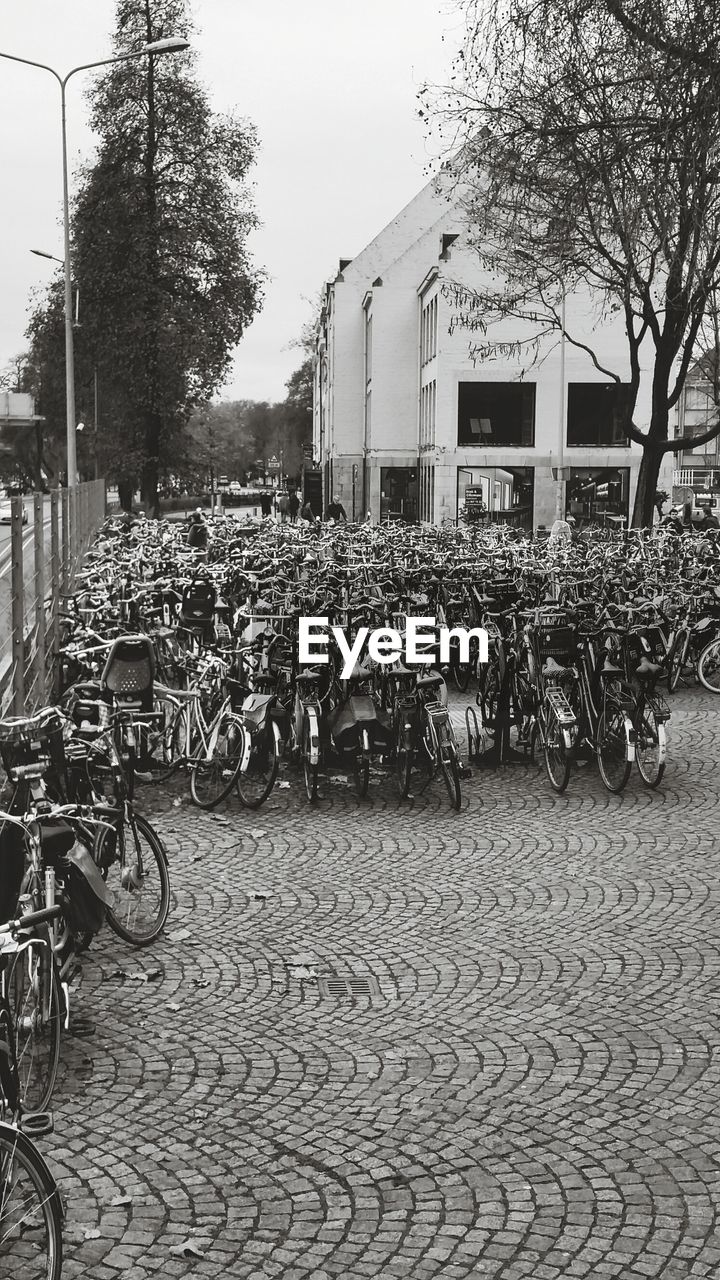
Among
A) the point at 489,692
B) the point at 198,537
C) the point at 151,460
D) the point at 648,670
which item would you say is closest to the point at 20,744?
the point at 648,670

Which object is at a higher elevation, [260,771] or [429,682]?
[429,682]

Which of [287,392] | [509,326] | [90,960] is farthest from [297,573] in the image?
[287,392]

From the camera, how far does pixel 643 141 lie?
12.2 m

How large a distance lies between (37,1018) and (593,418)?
153 ft

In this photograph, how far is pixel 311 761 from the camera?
33.3ft

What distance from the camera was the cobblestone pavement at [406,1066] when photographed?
4375mm

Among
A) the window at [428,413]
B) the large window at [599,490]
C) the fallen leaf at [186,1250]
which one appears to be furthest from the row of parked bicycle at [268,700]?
the window at [428,413]

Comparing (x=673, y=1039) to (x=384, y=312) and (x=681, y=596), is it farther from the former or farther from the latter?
(x=384, y=312)

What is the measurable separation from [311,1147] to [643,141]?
9.63 meters

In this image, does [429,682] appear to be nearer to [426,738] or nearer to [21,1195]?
[426,738]

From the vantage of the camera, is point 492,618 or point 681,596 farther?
point 681,596

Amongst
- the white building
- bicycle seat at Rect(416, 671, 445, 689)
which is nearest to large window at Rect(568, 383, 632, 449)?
the white building

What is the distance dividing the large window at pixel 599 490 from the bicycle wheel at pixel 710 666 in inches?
1279

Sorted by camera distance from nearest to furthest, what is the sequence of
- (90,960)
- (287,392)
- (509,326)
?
1. (90,960)
2. (509,326)
3. (287,392)
